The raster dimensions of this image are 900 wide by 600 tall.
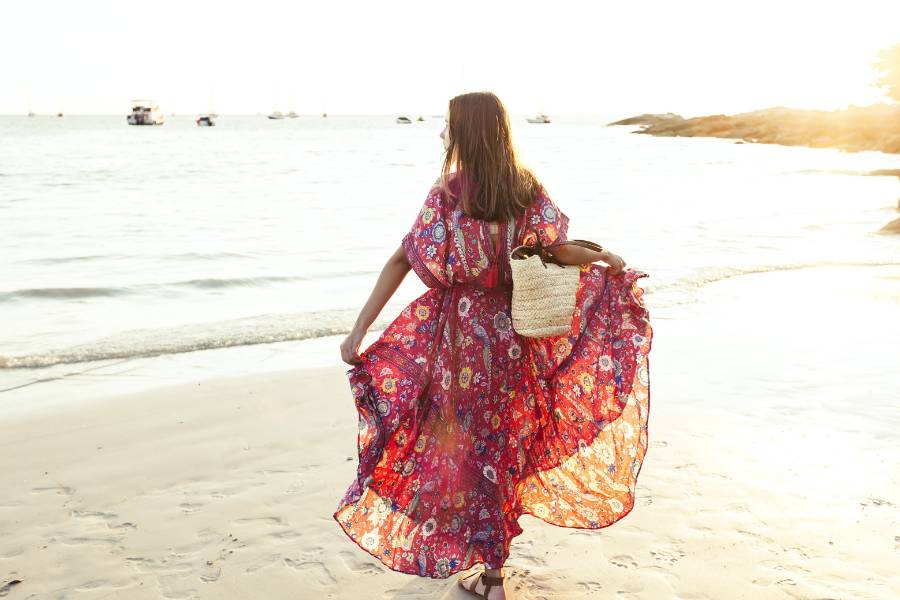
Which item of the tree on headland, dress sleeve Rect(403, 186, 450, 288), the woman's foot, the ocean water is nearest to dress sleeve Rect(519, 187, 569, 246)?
the ocean water

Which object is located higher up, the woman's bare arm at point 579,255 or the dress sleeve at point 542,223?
the dress sleeve at point 542,223

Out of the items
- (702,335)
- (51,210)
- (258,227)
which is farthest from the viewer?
(51,210)

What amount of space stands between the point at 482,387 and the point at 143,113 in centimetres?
11385

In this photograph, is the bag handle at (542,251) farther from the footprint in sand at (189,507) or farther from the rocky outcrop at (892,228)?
the rocky outcrop at (892,228)

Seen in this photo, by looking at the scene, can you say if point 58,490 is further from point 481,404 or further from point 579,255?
point 579,255

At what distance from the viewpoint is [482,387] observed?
2.86 m

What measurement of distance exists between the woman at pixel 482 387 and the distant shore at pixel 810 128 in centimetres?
4836

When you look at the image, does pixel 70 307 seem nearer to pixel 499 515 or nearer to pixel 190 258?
pixel 190 258

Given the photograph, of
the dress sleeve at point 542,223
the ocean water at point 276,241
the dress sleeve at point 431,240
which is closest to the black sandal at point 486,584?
the dress sleeve at point 431,240

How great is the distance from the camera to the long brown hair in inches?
104

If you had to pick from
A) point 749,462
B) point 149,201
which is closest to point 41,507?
point 749,462

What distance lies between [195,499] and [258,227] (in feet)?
41.2

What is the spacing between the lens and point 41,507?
3.77 m

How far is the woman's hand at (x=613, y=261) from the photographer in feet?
9.52
